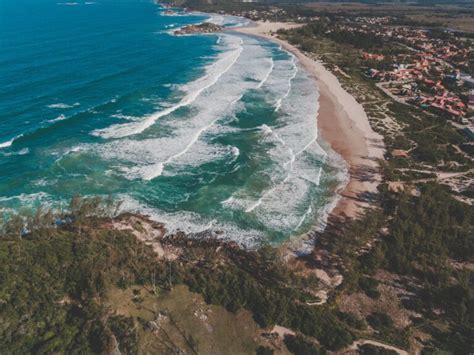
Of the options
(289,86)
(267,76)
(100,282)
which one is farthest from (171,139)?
(267,76)

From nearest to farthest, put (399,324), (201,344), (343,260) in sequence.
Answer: (201,344) < (399,324) < (343,260)

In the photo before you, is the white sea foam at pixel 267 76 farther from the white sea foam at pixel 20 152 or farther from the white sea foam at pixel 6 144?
the white sea foam at pixel 6 144

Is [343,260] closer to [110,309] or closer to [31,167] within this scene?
[110,309]

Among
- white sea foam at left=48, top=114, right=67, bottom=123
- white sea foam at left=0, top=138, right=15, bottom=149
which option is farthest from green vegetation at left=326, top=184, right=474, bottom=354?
white sea foam at left=48, top=114, right=67, bottom=123

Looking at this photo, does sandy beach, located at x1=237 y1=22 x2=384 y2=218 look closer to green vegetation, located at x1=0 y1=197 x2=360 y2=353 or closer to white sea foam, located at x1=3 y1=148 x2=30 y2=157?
green vegetation, located at x1=0 y1=197 x2=360 y2=353

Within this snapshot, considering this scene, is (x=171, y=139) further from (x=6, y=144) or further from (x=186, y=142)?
(x=6, y=144)

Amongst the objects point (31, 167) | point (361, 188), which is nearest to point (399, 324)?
point (361, 188)
